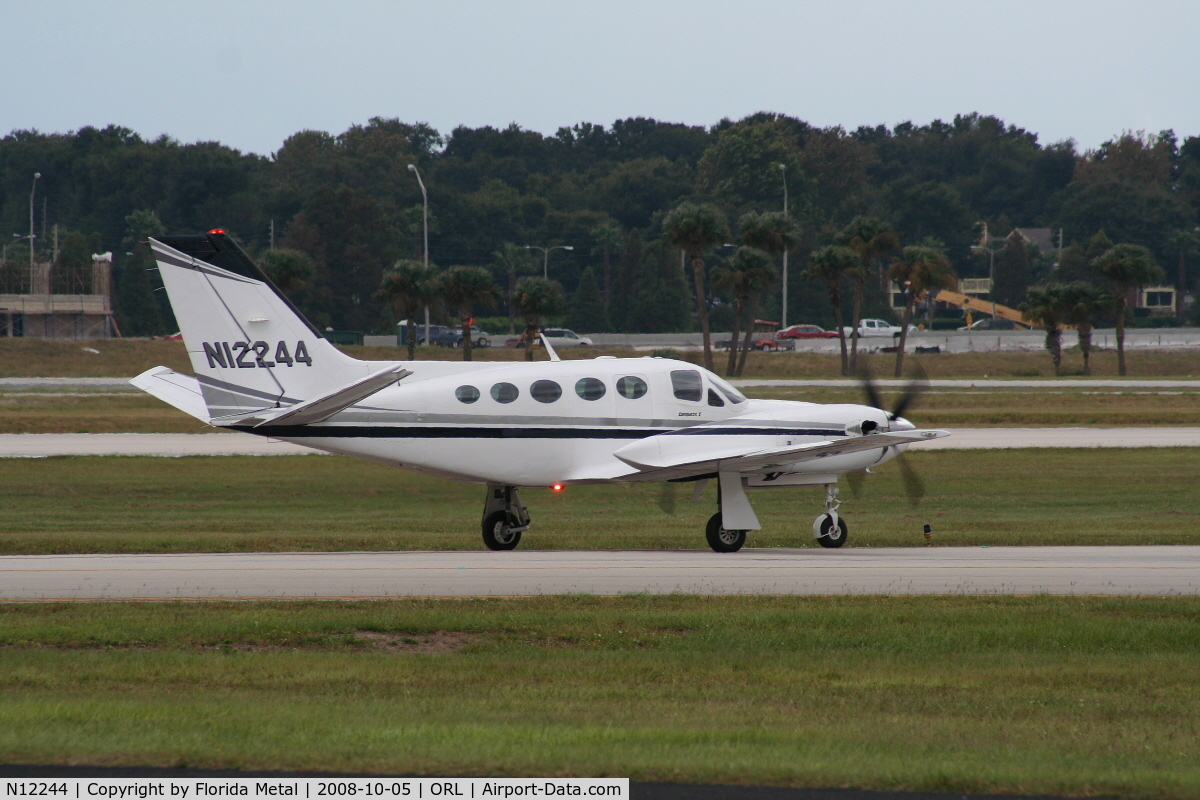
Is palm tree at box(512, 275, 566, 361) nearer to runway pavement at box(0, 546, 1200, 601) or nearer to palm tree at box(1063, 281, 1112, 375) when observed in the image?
palm tree at box(1063, 281, 1112, 375)

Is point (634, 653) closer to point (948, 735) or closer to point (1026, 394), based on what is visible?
point (948, 735)

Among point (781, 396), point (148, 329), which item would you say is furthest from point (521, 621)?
point (148, 329)

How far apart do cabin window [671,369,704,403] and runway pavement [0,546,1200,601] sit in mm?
2565

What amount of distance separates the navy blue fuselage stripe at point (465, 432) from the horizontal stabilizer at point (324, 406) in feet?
0.40

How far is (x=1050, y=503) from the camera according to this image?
96.5 feet

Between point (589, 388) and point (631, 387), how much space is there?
71 centimetres

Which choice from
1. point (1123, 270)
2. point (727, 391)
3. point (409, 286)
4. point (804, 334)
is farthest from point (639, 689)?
point (804, 334)

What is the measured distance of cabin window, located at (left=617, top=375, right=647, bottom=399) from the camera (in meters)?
20.4

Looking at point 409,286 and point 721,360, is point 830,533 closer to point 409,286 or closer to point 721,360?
point 409,286

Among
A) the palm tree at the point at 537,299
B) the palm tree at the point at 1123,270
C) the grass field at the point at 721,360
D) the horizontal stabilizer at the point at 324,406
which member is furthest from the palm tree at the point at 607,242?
the horizontal stabilizer at the point at 324,406

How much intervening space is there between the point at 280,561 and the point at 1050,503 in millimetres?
18357

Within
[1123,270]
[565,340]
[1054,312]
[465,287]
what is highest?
[1123,270]

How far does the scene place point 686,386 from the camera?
818 inches

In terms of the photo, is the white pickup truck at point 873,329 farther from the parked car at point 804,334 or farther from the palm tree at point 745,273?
the palm tree at point 745,273
